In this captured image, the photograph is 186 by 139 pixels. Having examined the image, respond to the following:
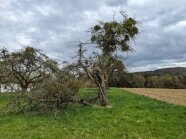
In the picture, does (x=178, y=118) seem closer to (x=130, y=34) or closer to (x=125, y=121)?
(x=125, y=121)

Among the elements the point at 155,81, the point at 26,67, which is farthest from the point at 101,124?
the point at 155,81

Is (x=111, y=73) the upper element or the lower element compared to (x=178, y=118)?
upper

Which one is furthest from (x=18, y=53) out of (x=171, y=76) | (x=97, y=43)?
(x=171, y=76)

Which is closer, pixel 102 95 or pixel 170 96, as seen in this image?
pixel 102 95

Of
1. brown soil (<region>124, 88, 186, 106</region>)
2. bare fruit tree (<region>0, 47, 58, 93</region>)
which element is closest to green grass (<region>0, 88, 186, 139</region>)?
brown soil (<region>124, 88, 186, 106</region>)

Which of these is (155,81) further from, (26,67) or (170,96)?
(26,67)

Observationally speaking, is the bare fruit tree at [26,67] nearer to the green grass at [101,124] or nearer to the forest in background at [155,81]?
the green grass at [101,124]

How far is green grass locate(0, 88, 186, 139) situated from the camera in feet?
45.4

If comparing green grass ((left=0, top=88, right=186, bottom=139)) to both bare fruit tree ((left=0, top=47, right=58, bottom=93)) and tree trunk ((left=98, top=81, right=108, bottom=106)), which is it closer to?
tree trunk ((left=98, top=81, right=108, bottom=106))

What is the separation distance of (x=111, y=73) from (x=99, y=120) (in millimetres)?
8432

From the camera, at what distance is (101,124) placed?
15773 mm

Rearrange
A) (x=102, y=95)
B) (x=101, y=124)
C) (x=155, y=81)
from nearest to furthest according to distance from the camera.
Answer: (x=101, y=124)
(x=102, y=95)
(x=155, y=81)

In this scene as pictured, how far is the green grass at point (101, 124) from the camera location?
13.8 metres

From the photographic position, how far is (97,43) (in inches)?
A: 1136
